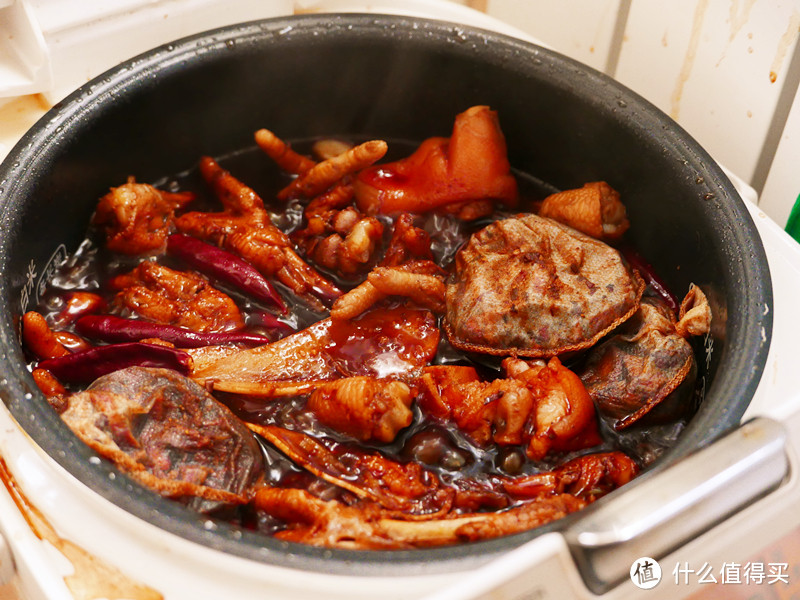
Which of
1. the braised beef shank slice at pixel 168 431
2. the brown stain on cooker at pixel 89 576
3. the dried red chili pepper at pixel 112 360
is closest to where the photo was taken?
the brown stain on cooker at pixel 89 576

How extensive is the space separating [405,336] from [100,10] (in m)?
1.13

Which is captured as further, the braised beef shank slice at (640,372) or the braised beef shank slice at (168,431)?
the braised beef shank slice at (640,372)

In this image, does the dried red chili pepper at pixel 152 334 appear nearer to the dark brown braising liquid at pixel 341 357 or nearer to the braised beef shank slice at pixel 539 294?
the dark brown braising liquid at pixel 341 357

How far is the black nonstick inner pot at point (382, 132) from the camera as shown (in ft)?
5.30

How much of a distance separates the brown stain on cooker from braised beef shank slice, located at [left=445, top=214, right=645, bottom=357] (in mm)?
838

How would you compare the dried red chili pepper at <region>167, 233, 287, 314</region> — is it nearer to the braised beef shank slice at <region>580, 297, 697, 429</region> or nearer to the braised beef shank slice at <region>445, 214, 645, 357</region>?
the braised beef shank slice at <region>445, 214, 645, 357</region>

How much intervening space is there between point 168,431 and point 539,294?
2.62 ft

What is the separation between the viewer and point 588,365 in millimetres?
1749

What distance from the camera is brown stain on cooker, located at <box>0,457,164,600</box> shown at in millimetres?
1213

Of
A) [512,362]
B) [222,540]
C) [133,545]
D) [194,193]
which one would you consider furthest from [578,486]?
[194,193]

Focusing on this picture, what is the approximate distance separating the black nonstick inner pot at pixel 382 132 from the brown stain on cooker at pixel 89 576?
17 cm

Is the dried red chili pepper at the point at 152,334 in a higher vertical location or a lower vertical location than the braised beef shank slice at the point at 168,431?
lower

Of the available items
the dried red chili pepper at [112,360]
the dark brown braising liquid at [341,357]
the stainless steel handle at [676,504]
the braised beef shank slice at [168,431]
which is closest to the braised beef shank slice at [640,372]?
the dark brown braising liquid at [341,357]

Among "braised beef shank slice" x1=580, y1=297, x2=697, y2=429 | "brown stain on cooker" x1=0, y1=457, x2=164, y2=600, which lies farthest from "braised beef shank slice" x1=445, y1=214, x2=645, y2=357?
"brown stain on cooker" x1=0, y1=457, x2=164, y2=600
